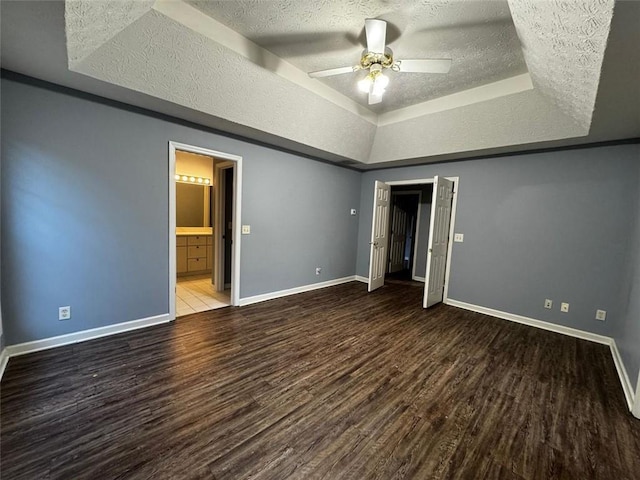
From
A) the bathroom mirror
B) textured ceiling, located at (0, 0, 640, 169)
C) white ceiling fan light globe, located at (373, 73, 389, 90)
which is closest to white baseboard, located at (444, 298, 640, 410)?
textured ceiling, located at (0, 0, 640, 169)

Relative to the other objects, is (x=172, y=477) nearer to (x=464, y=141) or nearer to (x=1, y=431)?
(x=1, y=431)

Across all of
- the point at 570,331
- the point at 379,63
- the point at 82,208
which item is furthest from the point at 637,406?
the point at 82,208

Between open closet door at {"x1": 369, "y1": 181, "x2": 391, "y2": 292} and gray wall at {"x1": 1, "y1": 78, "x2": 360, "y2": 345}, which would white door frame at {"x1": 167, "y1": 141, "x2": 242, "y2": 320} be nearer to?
gray wall at {"x1": 1, "y1": 78, "x2": 360, "y2": 345}

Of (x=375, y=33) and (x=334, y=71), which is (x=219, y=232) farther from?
(x=375, y=33)

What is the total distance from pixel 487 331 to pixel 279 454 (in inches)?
119

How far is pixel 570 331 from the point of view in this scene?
10.8ft

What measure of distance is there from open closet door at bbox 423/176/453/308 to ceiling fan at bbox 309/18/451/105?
1.97 m

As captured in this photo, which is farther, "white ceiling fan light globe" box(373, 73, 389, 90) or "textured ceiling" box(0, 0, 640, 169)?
"white ceiling fan light globe" box(373, 73, 389, 90)

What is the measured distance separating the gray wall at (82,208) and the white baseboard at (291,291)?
3.77 feet

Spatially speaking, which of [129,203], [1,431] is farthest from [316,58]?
[1,431]

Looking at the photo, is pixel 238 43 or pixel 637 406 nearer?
pixel 637 406

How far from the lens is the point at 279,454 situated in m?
1.50

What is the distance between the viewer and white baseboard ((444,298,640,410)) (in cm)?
221

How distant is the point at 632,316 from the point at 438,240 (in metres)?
2.12
